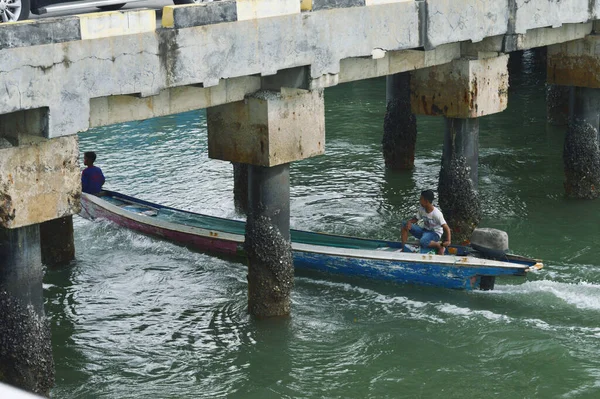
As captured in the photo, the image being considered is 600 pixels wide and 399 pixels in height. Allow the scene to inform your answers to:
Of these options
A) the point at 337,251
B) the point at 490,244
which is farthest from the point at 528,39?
the point at 337,251

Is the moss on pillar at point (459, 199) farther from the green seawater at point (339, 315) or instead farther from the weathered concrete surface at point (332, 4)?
the weathered concrete surface at point (332, 4)

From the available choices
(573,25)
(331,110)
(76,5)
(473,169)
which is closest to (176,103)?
(76,5)

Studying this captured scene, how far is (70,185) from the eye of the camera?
10336mm

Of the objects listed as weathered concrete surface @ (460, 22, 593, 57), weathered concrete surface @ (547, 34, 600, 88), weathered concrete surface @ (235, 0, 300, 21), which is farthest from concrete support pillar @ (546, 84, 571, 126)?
weathered concrete surface @ (235, 0, 300, 21)

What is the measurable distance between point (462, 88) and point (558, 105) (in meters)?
9.11

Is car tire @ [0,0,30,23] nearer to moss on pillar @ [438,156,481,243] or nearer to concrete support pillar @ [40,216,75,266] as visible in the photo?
concrete support pillar @ [40,216,75,266]

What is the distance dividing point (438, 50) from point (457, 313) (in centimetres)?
379

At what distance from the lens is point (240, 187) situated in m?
17.8

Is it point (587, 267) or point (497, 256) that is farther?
point (587, 267)

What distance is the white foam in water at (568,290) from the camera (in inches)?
518

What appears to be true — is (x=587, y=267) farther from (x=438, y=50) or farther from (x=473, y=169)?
(x=438, y=50)

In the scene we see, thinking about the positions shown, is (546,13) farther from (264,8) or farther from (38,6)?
(38,6)

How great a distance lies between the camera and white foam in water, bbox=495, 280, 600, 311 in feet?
43.1

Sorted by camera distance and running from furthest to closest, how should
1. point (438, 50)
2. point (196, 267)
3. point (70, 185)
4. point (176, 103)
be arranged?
point (196, 267) < point (438, 50) < point (176, 103) < point (70, 185)
